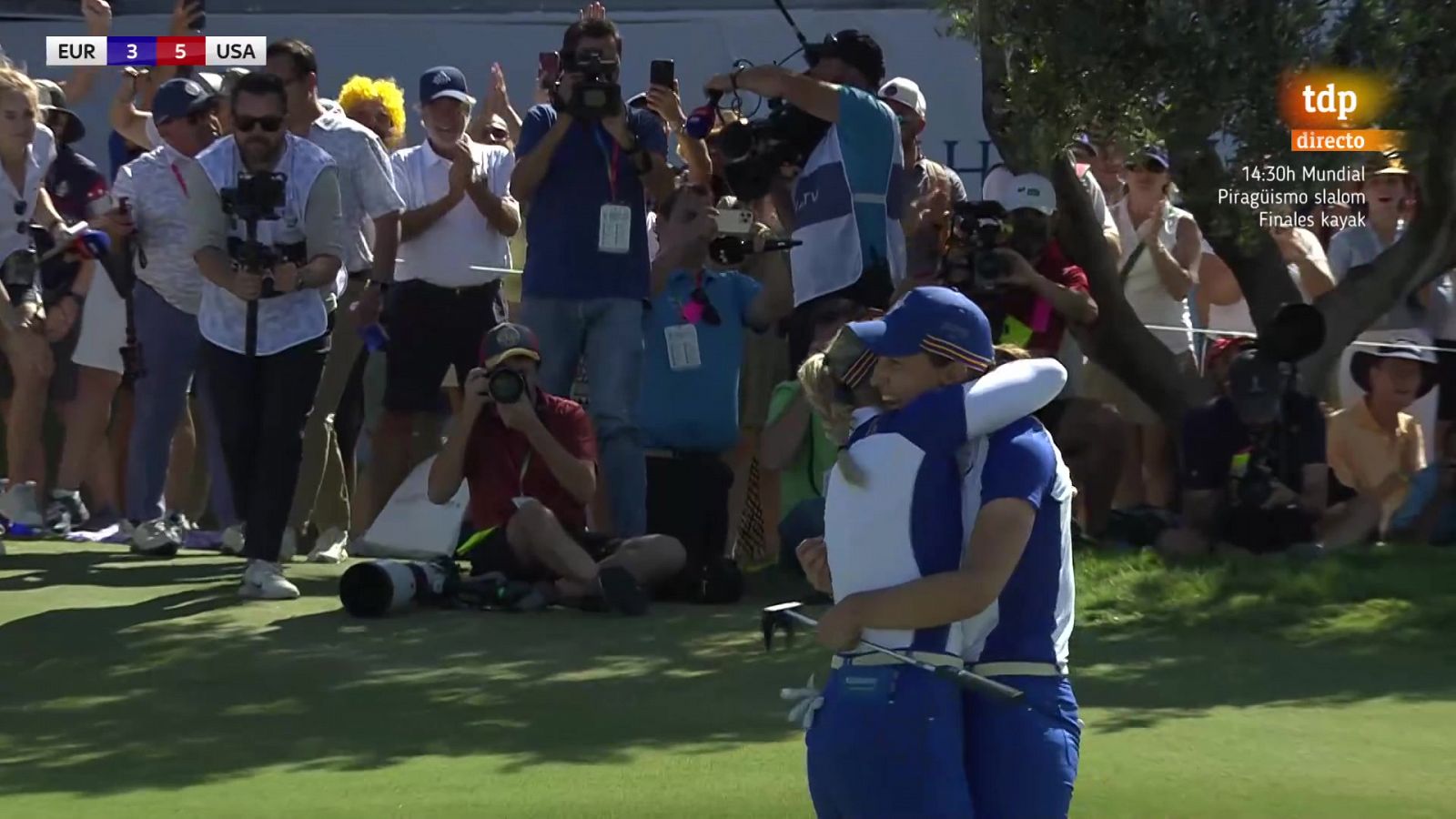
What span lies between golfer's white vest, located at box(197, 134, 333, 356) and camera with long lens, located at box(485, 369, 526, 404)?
777 millimetres

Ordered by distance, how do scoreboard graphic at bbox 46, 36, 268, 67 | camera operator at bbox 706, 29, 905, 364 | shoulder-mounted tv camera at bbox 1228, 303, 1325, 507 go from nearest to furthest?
camera operator at bbox 706, 29, 905, 364 < shoulder-mounted tv camera at bbox 1228, 303, 1325, 507 < scoreboard graphic at bbox 46, 36, 268, 67

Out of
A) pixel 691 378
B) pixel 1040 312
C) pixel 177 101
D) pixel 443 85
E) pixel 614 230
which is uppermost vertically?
pixel 443 85

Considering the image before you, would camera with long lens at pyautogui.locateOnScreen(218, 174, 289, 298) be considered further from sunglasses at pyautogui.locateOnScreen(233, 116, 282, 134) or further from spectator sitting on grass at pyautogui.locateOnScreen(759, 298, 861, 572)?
spectator sitting on grass at pyautogui.locateOnScreen(759, 298, 861, 572)

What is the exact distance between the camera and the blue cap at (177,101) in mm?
10852

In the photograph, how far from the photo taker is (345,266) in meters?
10.7

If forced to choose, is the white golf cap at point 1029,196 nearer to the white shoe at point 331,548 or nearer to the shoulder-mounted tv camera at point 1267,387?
the shoulder-mounted tv camera at point 1267,387

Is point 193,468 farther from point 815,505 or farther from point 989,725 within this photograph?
point 989,725

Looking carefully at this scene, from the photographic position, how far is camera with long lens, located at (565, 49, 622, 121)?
32.6ft

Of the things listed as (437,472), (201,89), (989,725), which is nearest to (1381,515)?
(437,472)

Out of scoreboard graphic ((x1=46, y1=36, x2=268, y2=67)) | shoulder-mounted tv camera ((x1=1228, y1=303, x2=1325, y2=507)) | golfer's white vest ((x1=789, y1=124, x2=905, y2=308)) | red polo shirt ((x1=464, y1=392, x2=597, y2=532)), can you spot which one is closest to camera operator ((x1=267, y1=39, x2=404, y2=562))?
red polo shirt ((x1=464, y1=392, x2=597, y2=532))

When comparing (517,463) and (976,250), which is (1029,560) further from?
(976,250)

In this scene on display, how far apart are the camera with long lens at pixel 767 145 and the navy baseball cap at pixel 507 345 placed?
126 centimetres

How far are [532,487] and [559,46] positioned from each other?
732cm

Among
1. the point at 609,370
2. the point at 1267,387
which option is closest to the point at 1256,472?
the point at 1267,387
